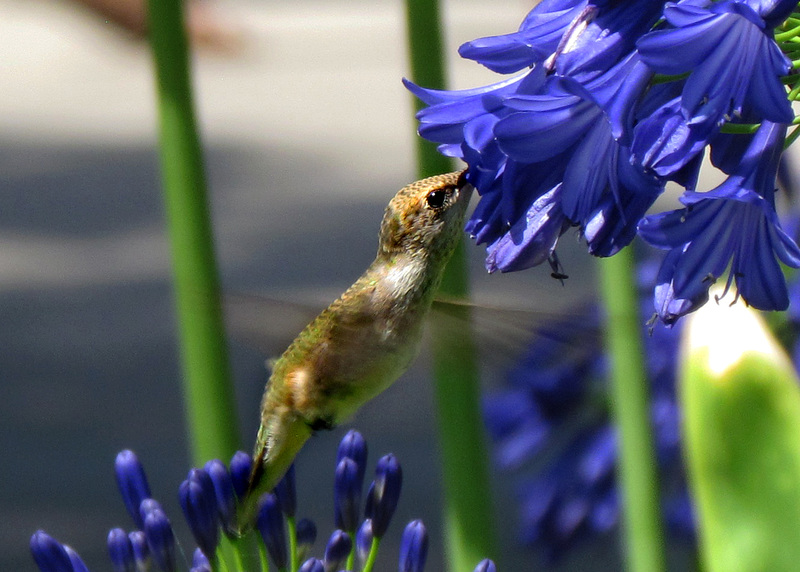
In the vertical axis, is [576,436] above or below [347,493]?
below

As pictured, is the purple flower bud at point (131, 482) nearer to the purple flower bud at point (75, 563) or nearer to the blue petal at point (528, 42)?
the purple flower bud at point (75, 563)

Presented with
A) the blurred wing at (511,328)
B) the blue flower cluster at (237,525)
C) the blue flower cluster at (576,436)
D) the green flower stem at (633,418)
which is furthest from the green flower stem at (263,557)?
the blue flower cluster at (576,436)

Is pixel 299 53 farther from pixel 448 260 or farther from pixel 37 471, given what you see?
pixel 448 260

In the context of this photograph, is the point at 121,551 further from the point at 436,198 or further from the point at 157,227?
the point at 157,227

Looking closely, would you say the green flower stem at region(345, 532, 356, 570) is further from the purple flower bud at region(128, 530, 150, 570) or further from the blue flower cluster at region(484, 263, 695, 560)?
the blue flower cluster at region(484, 263, 695, 560)

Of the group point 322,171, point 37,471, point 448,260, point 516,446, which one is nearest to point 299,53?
point 322,171

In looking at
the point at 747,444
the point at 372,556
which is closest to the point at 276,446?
the point at 372,556
